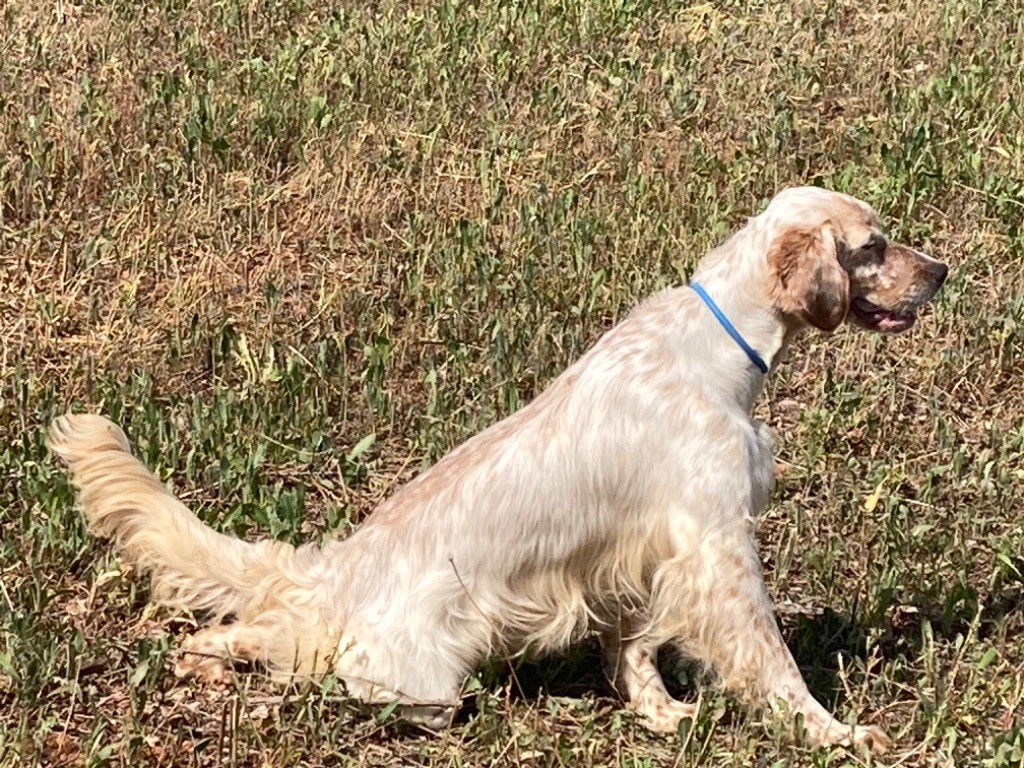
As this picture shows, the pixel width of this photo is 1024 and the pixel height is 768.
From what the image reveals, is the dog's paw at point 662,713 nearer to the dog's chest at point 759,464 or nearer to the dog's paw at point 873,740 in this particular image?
the dog's paw at point 873,740

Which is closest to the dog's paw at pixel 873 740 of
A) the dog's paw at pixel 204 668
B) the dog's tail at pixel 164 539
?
the dog's tail at pixel 164 539

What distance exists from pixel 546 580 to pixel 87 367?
236 cm

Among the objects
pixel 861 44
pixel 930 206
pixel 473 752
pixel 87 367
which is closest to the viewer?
pixel 473 752

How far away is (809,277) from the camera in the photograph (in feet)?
14.8

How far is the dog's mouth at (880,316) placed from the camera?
4.84 metres

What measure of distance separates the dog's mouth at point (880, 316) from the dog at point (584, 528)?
16cm

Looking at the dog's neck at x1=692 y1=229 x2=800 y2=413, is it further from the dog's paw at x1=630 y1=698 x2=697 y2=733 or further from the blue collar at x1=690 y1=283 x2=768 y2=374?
the dog's paw at x1=630 y1=698 x2=697 y2=733

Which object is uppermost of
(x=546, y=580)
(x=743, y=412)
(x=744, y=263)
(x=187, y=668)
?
(x=744, y=263)

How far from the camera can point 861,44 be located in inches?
377

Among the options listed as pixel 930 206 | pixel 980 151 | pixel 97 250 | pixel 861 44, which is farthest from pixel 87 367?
pixel 861 44

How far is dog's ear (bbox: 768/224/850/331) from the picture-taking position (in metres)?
4.52

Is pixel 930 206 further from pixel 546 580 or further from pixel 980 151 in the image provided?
pixel 546 580

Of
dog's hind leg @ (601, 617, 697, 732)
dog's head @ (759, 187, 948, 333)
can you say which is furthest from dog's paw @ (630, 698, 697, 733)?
dog's head @ (759, 187, 948, 333)

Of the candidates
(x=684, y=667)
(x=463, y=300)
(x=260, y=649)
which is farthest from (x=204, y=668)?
(x=463, y=300)
